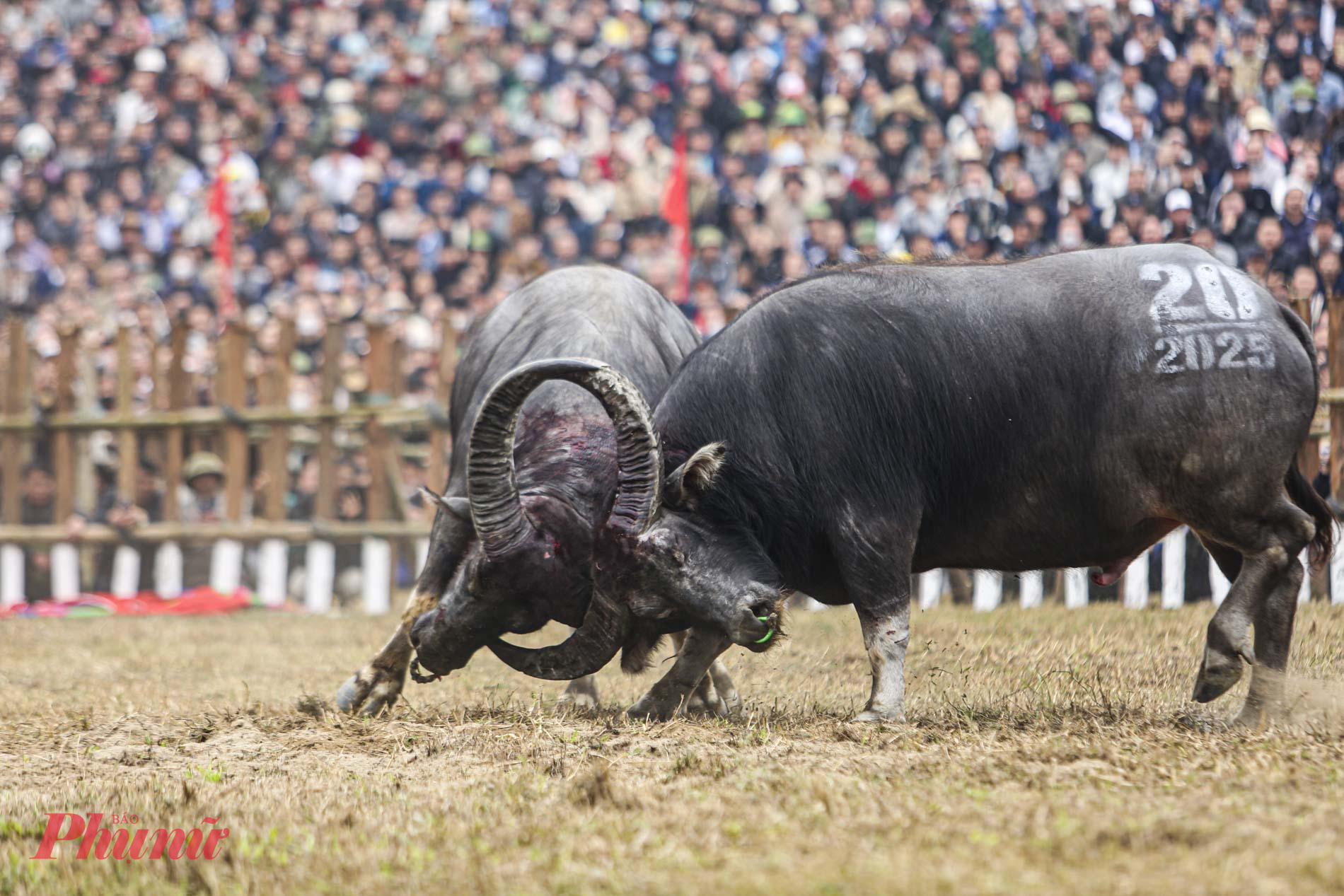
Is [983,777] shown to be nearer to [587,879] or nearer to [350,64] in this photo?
[587,879]

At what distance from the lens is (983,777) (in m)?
4.07

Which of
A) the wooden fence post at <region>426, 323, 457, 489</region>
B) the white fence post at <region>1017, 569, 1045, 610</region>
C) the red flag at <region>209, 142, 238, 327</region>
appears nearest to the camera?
the white fence post at <region>1017, 569, 1045, 610</region>

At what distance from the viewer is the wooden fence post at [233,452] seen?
41.4 ft

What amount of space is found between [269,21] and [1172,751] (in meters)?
15.5

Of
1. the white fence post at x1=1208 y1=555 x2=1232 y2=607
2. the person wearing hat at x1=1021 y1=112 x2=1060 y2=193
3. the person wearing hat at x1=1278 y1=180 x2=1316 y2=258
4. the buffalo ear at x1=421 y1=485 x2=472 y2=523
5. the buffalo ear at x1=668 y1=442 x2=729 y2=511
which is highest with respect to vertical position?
the person wearing hat at x1=1021 y1=112 x2=1060 y2=193

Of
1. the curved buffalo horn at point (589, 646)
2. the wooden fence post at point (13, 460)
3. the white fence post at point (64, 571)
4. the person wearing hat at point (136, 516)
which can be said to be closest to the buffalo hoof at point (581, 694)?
the curved buffalo horn at point (589, 646)

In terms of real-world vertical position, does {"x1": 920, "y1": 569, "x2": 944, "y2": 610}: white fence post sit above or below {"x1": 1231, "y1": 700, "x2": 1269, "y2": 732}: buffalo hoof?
below

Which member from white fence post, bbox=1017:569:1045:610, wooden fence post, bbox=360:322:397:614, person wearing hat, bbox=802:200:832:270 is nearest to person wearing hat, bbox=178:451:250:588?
wooden fence post, bbox=360:322:397:614

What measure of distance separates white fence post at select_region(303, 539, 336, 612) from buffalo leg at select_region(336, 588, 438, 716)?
626 centimetres

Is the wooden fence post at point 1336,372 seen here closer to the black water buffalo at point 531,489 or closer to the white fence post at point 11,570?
the black water buffalo at point 531,489

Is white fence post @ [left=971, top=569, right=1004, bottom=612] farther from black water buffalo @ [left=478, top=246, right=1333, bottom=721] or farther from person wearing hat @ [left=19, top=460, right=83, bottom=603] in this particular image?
person wearing hat @ [left=19, top=460, right=83, bottom=603]

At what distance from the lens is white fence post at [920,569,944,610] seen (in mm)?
10055

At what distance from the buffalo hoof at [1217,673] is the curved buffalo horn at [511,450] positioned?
76.7 inches

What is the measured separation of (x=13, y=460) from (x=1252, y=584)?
11383mm
